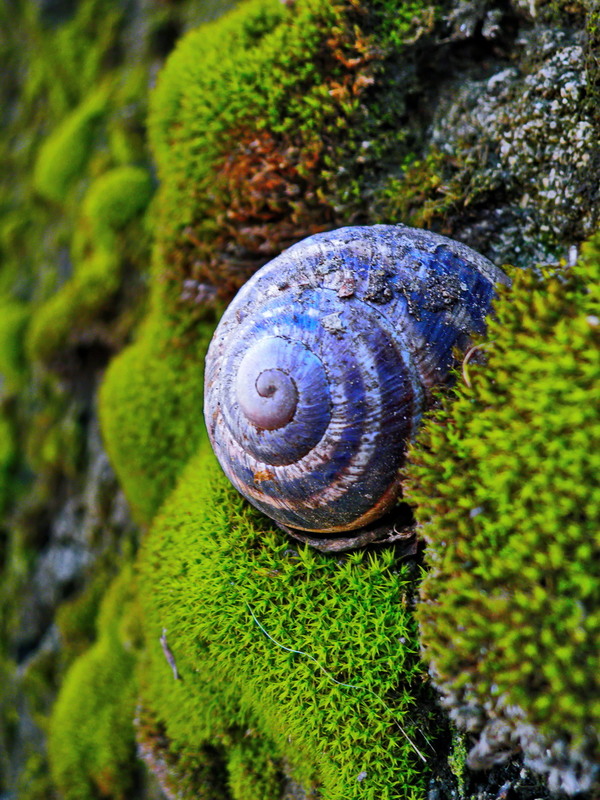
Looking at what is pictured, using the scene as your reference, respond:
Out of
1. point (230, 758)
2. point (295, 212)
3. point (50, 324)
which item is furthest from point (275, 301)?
point (50, 324)

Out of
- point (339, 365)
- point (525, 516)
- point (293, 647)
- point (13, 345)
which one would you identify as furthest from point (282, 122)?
point (13, 345)

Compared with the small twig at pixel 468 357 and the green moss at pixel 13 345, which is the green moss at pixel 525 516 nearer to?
the small twig at pixel 468 357

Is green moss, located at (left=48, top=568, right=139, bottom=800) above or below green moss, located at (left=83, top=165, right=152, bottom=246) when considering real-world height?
below

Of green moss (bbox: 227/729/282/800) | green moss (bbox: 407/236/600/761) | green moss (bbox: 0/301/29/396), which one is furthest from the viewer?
green moss (bbox: 0/301/29/396)

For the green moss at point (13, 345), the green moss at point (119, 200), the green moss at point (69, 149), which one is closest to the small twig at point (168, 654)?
the green moss at point (119, 200)

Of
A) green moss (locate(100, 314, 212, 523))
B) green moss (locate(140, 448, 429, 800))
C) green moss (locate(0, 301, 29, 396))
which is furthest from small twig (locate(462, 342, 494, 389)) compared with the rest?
green moss (locate(0, 301, 29, 396))

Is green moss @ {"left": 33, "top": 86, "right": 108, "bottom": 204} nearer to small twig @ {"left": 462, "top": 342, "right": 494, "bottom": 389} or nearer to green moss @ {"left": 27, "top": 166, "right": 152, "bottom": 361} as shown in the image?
green moss @ {"left": 27, "top": 166, "right": 152, "bottom": 361}

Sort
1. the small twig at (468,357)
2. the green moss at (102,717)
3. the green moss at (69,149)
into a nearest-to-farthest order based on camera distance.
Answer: the small twig at (468,357) → the green moss at (102,717) → the green moss at (69,149)

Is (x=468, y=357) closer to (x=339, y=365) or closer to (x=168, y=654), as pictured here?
(x=339, y=365)
